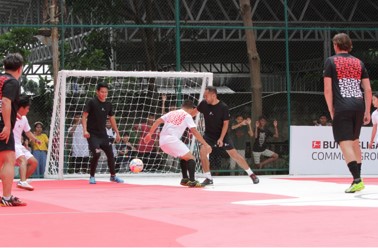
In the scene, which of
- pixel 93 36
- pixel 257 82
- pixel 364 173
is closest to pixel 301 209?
pixel 364 173

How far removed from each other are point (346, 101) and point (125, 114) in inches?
412

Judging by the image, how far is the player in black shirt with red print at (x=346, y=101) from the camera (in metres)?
13.5

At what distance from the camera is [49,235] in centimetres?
816

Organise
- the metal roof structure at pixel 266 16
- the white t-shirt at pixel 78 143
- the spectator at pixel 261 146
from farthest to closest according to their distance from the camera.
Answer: the metal roof structure at pixel 266 16 → the spectator at pixel 261 146 → the white t-shirt at pixel 78 143

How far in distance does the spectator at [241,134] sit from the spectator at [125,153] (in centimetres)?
272

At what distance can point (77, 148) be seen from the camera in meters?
21.9

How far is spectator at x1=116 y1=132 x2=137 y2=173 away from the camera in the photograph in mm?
22516

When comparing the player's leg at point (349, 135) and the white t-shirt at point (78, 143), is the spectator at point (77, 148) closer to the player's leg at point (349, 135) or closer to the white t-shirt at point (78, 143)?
the white t-shirt at point (78, 143)

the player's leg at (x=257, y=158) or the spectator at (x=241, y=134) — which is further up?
the spectator at (x=241, y=134)

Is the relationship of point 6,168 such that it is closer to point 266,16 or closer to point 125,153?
point 125,153

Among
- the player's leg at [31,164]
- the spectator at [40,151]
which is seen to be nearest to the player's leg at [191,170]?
the player's leg at [31,164]

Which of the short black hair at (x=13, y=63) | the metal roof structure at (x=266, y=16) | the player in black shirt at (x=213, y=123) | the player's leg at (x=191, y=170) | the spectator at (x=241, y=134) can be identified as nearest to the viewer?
the short black hair at (x=13, y=63)

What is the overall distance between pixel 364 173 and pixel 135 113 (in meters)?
Answer: 5.63

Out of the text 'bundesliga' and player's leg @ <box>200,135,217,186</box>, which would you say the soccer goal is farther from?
player's leg @ <box>200,135,217,186</box>
